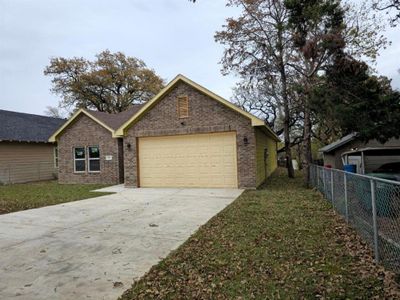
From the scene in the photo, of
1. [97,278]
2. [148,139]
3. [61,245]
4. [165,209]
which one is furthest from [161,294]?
[148,139]

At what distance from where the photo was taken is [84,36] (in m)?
17.1

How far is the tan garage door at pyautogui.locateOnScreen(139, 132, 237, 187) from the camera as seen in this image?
1445cm

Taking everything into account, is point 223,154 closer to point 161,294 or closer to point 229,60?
point 229,60

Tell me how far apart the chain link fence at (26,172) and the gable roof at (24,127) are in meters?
1.68

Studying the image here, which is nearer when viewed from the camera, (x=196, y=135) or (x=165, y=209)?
(x=165, y=209)

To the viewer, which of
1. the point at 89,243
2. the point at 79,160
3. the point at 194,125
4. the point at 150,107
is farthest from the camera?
the point at 79,160

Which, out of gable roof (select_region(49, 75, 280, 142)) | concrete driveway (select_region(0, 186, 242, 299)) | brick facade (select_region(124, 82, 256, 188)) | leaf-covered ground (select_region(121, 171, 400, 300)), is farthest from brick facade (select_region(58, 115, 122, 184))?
leaf-covered ground (select_region(121, 171, 400, 300))

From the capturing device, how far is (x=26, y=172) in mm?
21797

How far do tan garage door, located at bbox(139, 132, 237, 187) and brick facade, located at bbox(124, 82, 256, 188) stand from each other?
340mm

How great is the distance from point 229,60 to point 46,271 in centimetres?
1769

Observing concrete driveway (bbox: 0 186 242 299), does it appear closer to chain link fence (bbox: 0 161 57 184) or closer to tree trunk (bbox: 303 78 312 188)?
tree trunk (bbox: 303 78 312 188)

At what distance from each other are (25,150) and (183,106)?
13097 millimetres

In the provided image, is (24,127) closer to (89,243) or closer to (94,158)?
(94,158)

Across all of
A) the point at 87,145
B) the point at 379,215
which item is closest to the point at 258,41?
the point at 87,145
